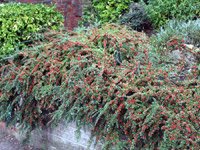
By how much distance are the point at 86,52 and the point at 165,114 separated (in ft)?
4.38

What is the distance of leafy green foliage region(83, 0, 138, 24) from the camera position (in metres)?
5.90

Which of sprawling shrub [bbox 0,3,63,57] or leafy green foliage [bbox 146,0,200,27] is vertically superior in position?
leafy green foliage [bbox 146,0,200,27]

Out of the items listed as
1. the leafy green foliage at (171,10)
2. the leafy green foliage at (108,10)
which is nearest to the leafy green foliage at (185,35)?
the leafy green foliage at (171,10)

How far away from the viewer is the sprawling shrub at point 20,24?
4355 millimetres

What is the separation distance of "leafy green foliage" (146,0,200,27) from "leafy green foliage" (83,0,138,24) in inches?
26.9

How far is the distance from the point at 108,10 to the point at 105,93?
306 cm

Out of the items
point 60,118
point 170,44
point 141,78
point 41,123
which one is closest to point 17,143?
point 41,123

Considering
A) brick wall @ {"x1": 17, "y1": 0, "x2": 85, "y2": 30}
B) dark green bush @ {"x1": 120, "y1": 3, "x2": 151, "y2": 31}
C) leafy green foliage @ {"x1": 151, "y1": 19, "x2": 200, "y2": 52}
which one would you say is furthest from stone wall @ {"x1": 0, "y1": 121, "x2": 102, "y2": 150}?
dark green bush @ {"x1": 120, "y1": 3, "x2": 151, "y2": 31}

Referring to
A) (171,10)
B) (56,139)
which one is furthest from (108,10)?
(56,139)

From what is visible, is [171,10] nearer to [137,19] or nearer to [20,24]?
[137,19]

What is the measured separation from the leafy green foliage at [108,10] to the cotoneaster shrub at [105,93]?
1568 mm

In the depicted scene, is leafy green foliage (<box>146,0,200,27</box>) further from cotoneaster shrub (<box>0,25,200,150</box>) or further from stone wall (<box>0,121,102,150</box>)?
stone wall (<box>0,121,102,150</box>)

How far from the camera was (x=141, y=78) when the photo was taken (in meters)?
3.13

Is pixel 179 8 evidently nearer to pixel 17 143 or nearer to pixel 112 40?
pixel 112 40
